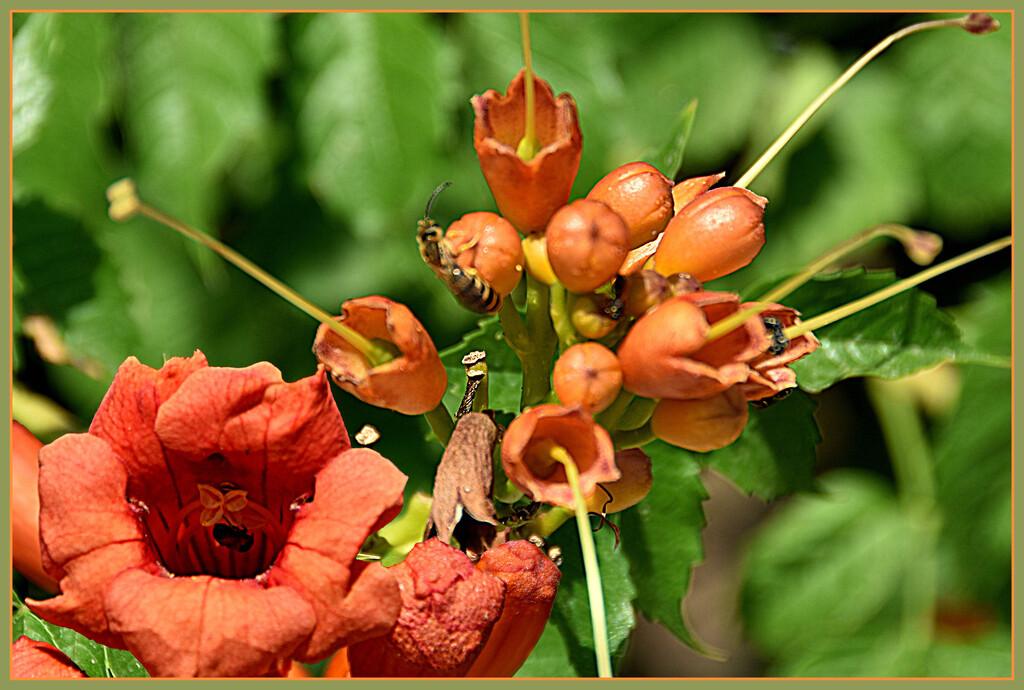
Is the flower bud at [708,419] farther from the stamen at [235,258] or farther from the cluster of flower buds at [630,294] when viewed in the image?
the stamen at [235,258]

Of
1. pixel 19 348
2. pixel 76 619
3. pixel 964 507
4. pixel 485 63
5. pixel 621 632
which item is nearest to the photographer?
pixel 76 619

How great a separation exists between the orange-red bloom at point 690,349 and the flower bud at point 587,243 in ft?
0.30

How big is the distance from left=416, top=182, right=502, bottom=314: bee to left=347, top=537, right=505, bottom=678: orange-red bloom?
34cm

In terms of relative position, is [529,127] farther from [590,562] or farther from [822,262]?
[590,562]

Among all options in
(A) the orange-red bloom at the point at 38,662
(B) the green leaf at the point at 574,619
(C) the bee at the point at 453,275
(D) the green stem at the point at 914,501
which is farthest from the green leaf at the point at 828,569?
(A) the orange-red bloom at the point at 38,662

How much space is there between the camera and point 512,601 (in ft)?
3.86

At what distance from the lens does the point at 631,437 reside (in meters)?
1.33

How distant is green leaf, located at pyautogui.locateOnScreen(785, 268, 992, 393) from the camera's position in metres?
1.67

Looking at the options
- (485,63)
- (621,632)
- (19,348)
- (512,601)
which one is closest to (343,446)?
(512,601)

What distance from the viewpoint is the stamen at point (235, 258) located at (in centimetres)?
107

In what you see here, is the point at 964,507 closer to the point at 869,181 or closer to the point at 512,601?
the point at 869,181

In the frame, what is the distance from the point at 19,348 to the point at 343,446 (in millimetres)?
1051

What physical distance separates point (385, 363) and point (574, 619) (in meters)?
0.67

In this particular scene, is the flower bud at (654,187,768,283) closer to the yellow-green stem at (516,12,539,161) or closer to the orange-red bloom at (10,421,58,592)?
the yellow-green stem at (516,12,539,161)
